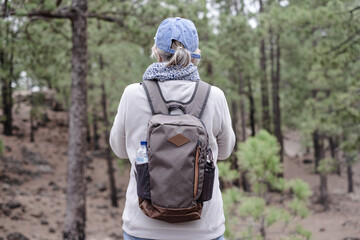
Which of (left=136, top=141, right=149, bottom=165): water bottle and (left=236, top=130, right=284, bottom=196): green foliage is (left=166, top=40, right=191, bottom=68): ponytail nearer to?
(left=136, top=141, right=149, bottom=165): water bottle

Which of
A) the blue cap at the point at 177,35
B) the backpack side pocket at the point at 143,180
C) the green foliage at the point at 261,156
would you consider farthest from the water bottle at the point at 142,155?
the green foliage at the point at 261,156

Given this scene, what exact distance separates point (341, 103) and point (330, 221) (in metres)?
8.36

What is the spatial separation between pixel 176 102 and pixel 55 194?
1461 cm

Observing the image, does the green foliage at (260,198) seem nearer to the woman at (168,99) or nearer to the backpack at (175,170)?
the woman at (168,99)

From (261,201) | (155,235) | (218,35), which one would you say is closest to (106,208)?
(218,35)

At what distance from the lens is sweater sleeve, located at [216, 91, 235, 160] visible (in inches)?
63.6

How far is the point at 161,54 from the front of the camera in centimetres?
166

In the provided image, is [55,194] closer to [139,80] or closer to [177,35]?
[139,80]

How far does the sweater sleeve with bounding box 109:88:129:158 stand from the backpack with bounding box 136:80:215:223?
0.60ft

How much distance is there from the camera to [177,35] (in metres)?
1.60

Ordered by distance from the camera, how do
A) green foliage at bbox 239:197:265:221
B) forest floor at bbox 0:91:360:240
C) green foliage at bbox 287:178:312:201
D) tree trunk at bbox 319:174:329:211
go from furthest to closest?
1. tree trunk at bbox 319:174:329:211
2. forest floor at bbox 0:91:360:240
3. green foliage at bbox 287:178:312:201
4. green foliage at bbox 239:197:265:221

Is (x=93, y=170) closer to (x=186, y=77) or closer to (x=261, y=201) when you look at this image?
(x=261, y=201)

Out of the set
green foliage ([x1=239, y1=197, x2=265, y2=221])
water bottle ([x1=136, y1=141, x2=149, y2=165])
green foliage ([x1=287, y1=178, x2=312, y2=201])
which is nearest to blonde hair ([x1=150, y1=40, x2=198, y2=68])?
water bottle ([x1=136, y1=141, x2=149, y2=165])

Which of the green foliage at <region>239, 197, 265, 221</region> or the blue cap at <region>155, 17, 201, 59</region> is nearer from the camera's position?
the blue cap at <region>155, 17, 201, 59</region>
